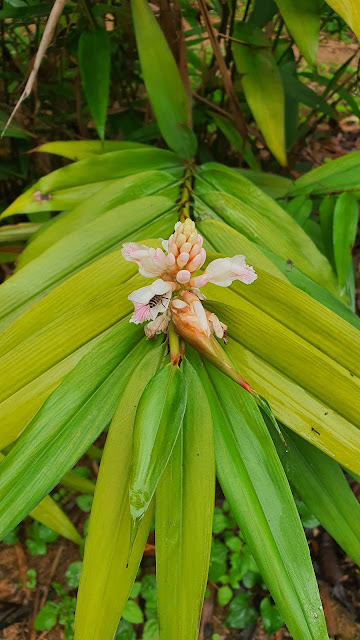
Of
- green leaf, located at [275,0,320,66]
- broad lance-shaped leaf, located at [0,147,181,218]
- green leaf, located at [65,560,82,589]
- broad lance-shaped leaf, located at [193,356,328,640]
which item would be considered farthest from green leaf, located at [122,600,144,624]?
green leaf, located at [275,0,320,66]

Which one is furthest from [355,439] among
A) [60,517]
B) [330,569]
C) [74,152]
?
[330,569]

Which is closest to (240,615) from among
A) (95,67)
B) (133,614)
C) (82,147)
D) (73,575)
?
(133,614)

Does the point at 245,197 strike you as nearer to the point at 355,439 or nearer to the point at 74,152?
the point at 74,152

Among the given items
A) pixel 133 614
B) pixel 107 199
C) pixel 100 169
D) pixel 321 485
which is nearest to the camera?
pixel 321 485

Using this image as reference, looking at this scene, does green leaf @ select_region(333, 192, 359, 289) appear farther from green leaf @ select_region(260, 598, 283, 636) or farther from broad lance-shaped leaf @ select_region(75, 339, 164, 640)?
green leaf @ select_region(260, 598, 283, 636)

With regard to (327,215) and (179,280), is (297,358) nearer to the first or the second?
(179,280)

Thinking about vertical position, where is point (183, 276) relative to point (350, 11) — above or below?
below
